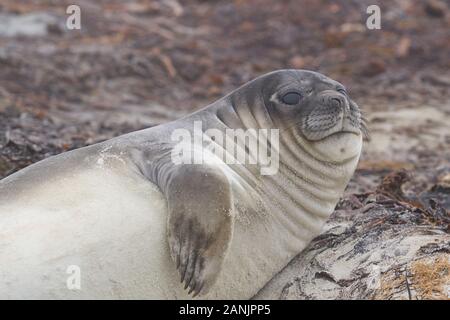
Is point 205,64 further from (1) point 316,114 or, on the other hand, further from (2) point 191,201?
(2) point 191,201

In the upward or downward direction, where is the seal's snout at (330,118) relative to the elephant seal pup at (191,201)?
upward

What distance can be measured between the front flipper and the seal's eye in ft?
2.79

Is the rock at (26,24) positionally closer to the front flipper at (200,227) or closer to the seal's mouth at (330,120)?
the seal's mouth at (330,120)

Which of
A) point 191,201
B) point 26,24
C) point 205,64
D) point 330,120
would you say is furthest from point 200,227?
point 26,24

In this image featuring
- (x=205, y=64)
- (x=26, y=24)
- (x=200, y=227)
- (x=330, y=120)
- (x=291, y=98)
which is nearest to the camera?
(x=200, y=227)

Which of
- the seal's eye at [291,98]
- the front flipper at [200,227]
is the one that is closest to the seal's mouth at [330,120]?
the seal's eye at [291,98]

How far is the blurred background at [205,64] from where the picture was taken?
7277 mm

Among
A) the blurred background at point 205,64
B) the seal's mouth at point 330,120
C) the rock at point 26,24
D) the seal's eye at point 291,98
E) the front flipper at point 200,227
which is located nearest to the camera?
the front flipper at point 200,227

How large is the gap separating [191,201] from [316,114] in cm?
94

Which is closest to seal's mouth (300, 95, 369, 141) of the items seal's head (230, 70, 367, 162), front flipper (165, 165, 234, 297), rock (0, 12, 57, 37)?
seal's head (230, 70, 367, 162)

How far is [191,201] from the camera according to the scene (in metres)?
3.45

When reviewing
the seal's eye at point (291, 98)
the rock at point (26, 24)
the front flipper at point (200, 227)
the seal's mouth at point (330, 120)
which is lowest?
the front flipper at point (200, 227)

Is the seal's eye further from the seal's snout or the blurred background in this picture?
the blurred background

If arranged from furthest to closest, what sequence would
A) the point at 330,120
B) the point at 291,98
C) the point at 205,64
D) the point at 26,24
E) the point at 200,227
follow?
the point at 26,24
the point at 205,64
the point at 291,98
the point at 330,120
the point at 200,227
